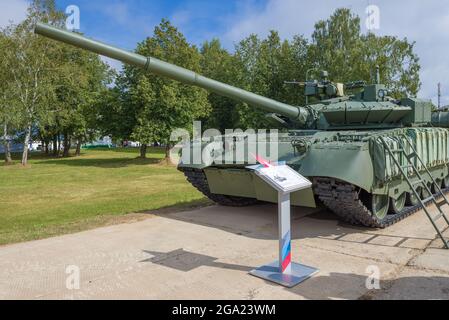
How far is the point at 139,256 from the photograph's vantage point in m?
5.41

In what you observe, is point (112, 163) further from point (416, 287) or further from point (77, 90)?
point (416, 287)

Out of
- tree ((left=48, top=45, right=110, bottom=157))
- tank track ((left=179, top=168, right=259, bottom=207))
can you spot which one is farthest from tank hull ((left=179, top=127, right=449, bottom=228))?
tree ((left=48, top=45, right=110, bottom=157))

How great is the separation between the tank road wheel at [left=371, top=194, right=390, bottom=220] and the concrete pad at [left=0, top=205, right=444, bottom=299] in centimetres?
40

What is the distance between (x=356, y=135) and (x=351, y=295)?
2951 mm

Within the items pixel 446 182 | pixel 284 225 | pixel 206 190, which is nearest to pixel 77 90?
pixel 206 190

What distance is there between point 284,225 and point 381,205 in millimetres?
3496

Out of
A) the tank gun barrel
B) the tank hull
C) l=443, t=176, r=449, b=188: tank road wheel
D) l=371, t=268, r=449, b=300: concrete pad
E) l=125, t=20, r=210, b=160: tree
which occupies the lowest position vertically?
l=371, t=268, r=449, b=300: concrete pad

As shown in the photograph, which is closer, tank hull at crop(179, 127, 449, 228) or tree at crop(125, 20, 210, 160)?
tank hull at crop(179, 127, 449, 228)

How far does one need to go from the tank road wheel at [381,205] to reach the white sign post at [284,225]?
8.51 feet

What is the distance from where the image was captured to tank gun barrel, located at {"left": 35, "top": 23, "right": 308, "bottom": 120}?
482cm

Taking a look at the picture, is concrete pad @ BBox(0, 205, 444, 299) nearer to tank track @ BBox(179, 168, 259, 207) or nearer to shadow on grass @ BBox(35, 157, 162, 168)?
tank track @ BBox(179, 168, 259, 207)

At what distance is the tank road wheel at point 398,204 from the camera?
7535 millimetres
